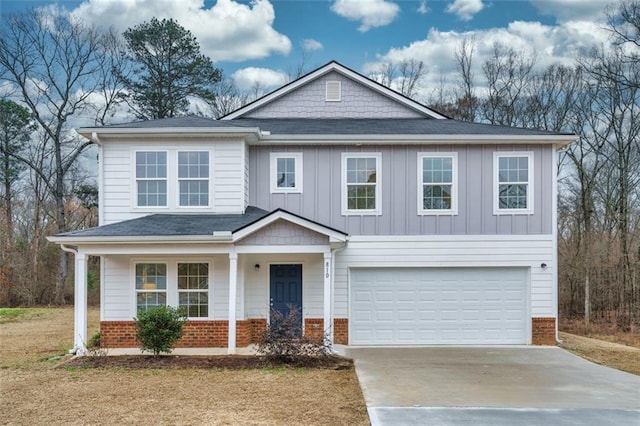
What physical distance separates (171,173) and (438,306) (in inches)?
277

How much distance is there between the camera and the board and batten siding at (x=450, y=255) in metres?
14.2

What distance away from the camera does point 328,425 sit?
23.6 ft

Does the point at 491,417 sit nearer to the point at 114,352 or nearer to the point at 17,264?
the point at 114,352

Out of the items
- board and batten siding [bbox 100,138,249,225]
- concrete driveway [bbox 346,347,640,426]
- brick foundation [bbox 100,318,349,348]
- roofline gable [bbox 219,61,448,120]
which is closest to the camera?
concrete driveway [bbox 346,347,640,426]

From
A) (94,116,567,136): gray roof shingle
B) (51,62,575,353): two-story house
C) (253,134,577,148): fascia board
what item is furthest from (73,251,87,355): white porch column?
(253,134,577,148): fascia board

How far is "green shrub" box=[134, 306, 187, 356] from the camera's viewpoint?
11766 mm

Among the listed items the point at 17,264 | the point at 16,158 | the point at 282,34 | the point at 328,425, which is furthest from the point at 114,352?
the point at 16,158

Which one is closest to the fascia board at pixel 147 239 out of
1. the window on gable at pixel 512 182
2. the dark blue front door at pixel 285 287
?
the dark blue front door at pixel 285 287

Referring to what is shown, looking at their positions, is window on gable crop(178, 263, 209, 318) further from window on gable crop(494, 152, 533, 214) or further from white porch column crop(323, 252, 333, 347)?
window on gable crop(494, 152, 533, 214)

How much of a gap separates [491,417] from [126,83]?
26.7m

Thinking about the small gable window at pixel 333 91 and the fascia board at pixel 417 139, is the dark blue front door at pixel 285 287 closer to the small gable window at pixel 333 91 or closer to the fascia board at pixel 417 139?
the fascia board at pixel 417 139

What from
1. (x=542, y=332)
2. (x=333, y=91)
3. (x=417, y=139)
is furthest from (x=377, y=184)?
(x=542, y=332)

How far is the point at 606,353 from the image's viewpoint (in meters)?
13.5

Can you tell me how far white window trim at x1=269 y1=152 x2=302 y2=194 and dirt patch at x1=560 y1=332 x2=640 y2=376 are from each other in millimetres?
7301
